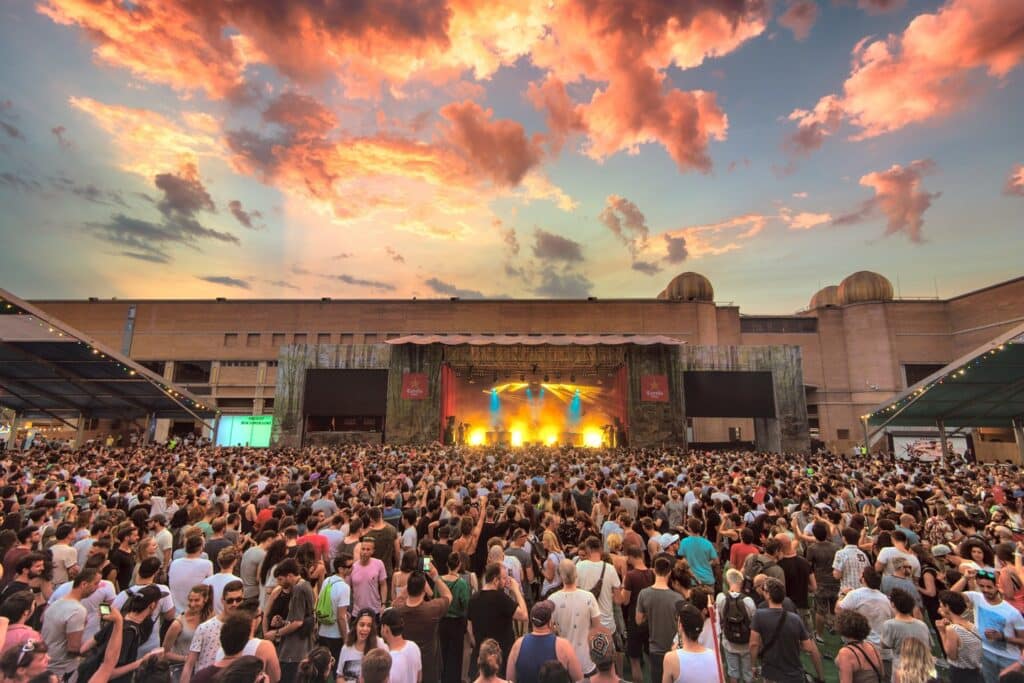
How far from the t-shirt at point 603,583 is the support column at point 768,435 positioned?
99.7 ft

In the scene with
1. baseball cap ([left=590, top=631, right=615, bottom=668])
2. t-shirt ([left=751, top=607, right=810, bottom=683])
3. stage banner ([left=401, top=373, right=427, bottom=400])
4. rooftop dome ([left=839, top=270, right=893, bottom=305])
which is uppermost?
rooftop dome ([left=839, top=270, right=893, bottom=305])

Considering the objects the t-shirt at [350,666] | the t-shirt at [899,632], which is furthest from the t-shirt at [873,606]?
the t-shirt at [350,666]

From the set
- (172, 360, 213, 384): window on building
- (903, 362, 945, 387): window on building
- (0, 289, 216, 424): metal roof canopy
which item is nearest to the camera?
(0, 289, 216, 424): metal roof canopy

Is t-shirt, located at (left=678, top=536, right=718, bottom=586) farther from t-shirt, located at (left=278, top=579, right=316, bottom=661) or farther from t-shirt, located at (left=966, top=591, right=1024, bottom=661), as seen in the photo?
t-shirt, located at (left=278, top=579, right=316, bottom=661)

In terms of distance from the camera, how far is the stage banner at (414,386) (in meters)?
31.6

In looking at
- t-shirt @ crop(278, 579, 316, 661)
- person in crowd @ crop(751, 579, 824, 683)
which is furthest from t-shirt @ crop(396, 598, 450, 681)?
person in crowd @ crop(751, 579, 824, 683)

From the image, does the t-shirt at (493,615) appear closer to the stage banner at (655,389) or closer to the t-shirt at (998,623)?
the t-shirt at (998,623)

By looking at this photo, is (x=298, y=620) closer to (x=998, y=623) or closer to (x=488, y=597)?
(x=488, y=597)

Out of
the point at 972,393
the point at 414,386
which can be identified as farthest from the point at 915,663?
the point at 414,386

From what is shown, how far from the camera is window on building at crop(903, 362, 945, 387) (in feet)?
135

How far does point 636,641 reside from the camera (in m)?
Result: 5.27

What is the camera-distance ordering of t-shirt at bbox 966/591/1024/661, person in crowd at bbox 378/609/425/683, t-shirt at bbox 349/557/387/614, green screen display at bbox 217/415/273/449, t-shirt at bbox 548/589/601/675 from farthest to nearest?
green screen display at bbox 217/415/273/449 < t-shirt at bbox 349/557/387/614 < t-shirt at bbox 548/589/601/675 < t-shirt at bbox 966/591/1024/661 < person in crowd at bbox 378/609/425/683

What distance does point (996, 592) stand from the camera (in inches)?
163

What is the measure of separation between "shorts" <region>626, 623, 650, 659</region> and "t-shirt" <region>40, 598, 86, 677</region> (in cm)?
481
